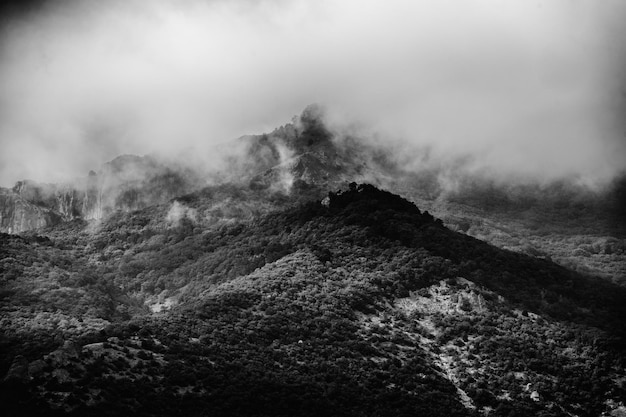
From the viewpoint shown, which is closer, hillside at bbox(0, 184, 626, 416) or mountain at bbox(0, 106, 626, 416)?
hillside at bbox(0, 184, 626, 416)

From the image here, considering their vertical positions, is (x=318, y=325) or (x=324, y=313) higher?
(x=324, y=313)

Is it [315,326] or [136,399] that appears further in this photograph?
[315,326]

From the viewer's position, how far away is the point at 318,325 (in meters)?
120

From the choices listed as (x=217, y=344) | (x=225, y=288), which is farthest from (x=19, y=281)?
(x=217, y=344)

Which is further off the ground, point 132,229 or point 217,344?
point 132,229

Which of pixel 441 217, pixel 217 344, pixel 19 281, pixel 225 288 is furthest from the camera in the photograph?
pixel 441 217

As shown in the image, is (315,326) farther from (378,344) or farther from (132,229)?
(132,229)

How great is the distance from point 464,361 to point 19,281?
7848cm

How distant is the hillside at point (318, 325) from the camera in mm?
95562

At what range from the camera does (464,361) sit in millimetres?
117688

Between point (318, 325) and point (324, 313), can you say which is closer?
point (318, 325)

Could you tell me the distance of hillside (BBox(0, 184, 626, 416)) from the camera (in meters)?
95.6

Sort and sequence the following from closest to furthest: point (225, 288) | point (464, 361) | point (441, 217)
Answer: point (464, 361) < point (225, 288) < point (441, 217)

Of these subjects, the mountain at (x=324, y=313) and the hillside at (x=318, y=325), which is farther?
the mountain at (x=324, y=313)
